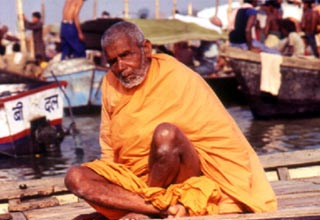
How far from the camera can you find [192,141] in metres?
3.65

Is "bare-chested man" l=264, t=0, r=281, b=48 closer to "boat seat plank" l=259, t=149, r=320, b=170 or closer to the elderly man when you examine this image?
"boat seat plank" l=259, t=149, r=320, b=170

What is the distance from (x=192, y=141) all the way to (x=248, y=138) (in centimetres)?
728

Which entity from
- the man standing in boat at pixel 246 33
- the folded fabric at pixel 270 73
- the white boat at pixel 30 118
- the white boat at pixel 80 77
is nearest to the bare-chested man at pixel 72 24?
the white boat at pixel 80 77

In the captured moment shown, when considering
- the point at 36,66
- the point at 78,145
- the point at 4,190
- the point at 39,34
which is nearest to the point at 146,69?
the point at 4,190

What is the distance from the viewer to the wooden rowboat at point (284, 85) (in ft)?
38.9

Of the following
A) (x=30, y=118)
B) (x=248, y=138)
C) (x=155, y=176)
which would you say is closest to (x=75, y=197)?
(x=155, y=176)

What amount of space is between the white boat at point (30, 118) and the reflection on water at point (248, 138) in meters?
0.19

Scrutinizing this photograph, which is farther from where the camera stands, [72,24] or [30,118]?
[72,24]

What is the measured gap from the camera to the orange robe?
3.62 meters

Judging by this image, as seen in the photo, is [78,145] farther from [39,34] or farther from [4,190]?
[39,34]

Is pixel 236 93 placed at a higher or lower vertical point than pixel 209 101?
lower

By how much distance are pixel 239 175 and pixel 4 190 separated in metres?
2.17

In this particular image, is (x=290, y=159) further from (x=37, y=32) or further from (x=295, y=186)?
(x=37, y=32)

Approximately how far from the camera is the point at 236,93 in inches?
664
